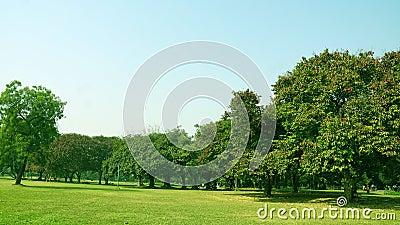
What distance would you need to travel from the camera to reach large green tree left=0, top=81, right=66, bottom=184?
55875 mm

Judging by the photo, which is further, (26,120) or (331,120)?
(26,120)

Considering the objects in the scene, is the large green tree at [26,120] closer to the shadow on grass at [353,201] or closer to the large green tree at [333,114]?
the shadow on grass at [353,201]

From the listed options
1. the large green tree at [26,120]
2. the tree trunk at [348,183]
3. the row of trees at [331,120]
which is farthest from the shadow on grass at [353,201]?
the large green tree at [26,120]

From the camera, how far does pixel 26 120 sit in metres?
57.5

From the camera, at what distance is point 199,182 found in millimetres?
79812

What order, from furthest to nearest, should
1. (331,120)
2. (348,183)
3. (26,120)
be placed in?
(26,120) → (348,183) → (331,120)

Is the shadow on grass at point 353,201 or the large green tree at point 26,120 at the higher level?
the large green tree at point 26,120

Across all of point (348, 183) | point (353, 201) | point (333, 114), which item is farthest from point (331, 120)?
point (353, 201)

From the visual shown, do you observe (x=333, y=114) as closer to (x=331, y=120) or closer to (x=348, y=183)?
(x=331, y=120)

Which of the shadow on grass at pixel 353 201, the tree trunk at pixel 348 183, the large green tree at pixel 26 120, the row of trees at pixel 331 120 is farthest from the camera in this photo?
the large green tree at pixel 26 120

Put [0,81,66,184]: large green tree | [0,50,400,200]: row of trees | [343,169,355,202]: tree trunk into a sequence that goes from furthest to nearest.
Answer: [0,81,66,184]: large green tree
[343,169,355,202]: tree trunk
[0,50,400,200]: row of trees

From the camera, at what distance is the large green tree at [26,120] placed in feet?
183

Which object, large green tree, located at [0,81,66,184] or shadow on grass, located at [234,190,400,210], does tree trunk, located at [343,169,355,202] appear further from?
large green tree, located at [0,81,66,184]

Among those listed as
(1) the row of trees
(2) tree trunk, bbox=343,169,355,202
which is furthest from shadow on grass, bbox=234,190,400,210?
(1) the row of trees
